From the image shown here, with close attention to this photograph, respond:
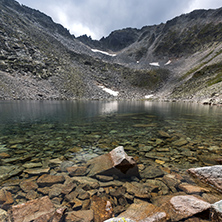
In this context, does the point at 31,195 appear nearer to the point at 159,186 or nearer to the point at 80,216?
the point at 80,216

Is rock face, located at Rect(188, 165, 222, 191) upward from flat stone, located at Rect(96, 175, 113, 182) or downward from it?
upward

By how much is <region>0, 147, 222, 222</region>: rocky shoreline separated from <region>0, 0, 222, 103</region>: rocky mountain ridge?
45.2 meters

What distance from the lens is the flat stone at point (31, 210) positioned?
111 inches

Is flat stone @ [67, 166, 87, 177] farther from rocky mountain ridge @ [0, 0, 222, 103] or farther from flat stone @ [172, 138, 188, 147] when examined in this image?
rocky mountain ridge @ [0, 0, 222, 103]

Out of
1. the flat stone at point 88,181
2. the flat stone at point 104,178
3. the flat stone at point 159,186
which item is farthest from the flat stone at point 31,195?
the flat stone at point 159,186

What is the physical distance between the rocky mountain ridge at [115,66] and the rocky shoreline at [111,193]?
148ft

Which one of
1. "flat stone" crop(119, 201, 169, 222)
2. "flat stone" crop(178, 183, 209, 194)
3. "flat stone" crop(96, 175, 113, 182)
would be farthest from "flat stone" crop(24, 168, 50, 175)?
"flat stone" crop(178, 183, 209, 194)

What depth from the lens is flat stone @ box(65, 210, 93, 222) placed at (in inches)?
113

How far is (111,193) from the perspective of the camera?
12.5 ft

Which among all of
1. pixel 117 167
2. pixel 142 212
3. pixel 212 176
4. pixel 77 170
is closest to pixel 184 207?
pixel 142 212

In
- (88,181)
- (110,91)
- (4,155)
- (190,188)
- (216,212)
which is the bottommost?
(4,155)

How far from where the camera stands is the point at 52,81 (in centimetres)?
6694

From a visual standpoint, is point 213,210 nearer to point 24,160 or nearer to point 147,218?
point 147,218

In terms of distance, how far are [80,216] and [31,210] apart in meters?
1.17
